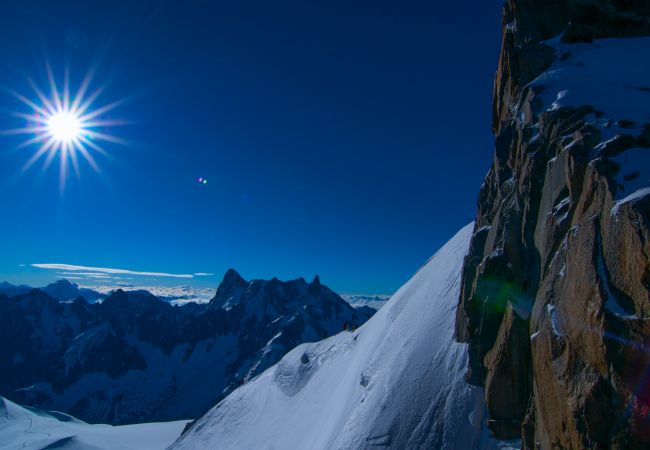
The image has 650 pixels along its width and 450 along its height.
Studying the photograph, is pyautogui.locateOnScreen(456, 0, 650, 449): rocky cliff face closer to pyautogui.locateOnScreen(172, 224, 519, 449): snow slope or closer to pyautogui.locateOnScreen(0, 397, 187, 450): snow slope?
pyautogui.locateOnScreen(172, 224, 519, 449): snow slope

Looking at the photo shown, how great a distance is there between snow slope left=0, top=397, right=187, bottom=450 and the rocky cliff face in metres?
117

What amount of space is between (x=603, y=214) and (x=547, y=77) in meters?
14.5

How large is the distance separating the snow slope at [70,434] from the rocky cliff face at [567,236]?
11662 cm

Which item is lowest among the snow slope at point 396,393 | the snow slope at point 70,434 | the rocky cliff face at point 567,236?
the snow slope at point 70,434

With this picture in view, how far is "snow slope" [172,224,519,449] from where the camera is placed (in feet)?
85.6

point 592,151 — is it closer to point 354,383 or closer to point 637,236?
point 637,236

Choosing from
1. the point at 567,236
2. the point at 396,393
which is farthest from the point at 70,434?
the point at 567,236

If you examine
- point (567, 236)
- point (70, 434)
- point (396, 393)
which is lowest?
point (70, 434)

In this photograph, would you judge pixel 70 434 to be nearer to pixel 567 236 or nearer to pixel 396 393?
pixel 396 393

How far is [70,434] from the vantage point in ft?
424

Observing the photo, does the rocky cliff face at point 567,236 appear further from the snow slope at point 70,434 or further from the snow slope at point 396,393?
the snow slope at point 70,434

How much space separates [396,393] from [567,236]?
1931 centimetres

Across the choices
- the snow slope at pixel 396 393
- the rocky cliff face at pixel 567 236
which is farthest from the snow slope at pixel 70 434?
the rocky cliff face at pixel 567 236

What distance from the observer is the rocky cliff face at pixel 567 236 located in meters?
12.1
